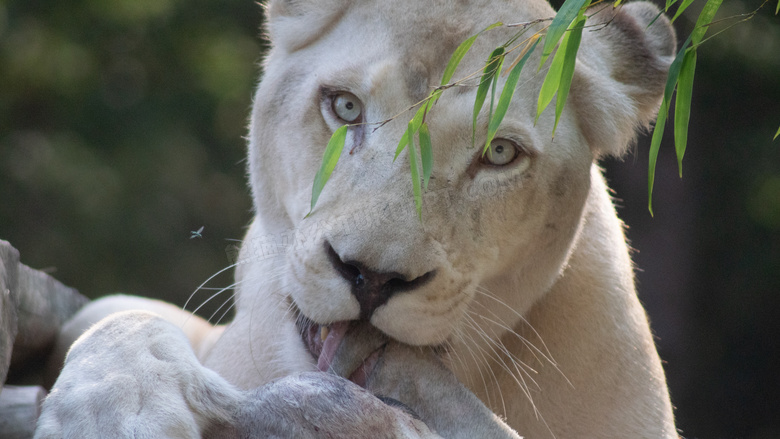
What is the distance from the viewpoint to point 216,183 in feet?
31.0

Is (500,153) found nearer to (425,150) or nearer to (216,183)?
(425,150)

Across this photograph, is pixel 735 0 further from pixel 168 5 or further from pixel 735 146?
pixel 168 5

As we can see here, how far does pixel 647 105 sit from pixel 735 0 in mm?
4664

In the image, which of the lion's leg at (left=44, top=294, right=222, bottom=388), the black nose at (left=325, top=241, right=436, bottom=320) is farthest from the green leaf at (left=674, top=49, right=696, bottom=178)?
the lion's leg at (left=44, top=294, right=222, bottom=388)

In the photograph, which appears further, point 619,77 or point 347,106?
point 619,77

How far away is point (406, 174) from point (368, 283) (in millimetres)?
307

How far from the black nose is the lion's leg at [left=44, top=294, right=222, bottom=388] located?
1.16m

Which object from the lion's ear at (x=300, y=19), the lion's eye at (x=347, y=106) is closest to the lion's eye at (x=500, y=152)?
the lion's eye at (x=347, y=106)

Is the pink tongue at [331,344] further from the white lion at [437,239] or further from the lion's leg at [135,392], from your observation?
the lion's leg at [135,392]

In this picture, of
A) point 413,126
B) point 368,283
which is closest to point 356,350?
point 368,283

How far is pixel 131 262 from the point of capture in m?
8.78

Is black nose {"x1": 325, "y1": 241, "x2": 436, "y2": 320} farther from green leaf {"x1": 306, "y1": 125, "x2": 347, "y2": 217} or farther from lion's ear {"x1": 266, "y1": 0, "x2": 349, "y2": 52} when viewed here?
lion's ear {"x1": 266, "y1": 0, "x2": 349, "y2": 52}

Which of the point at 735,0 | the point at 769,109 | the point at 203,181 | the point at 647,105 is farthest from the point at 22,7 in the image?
the point at 647,105

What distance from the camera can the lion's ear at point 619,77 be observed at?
2.71 m
